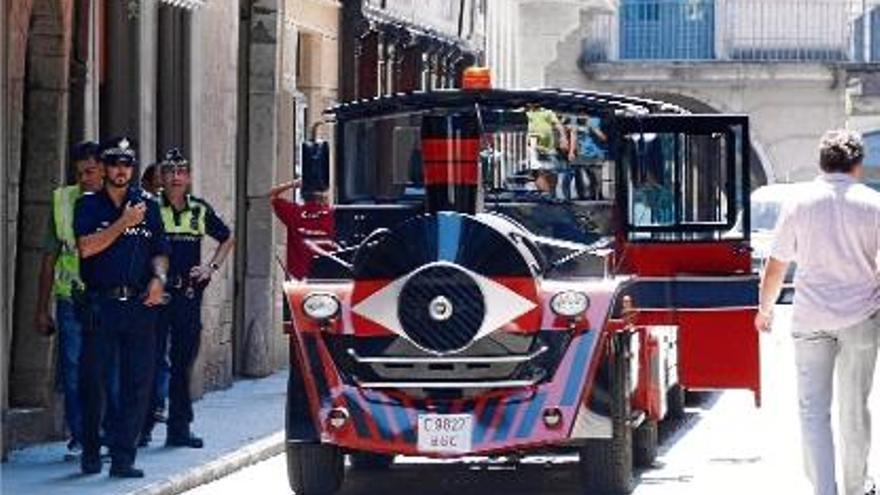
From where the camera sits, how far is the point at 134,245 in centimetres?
1486

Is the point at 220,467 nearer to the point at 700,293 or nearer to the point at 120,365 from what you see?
the point at 120,365

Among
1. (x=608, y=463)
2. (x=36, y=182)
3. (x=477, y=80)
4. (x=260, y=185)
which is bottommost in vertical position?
(x=608, y=463)

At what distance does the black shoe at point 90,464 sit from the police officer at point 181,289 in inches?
66.8

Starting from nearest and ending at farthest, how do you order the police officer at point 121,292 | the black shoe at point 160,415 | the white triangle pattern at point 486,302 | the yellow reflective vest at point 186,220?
1. the white triangle pattern at point 486,302
2. the police officer at point 121,292
3. the yellow reflective vest at point 186,220
4. the black shoe at point 160,415

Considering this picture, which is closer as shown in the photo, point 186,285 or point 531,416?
point 531,416

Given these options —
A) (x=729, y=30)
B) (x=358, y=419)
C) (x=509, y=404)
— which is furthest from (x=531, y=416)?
(x=729, y=30)

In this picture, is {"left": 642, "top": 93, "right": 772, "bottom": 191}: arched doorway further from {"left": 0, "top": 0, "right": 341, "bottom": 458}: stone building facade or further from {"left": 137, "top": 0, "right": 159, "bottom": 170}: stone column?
{"left": 137, "top": 0, "right": 159, "bottom": 170}: stone column

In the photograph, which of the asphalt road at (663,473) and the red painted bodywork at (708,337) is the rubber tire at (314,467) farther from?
the red painted bodywork at (708,337)

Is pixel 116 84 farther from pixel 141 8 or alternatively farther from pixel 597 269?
pixel 597 269

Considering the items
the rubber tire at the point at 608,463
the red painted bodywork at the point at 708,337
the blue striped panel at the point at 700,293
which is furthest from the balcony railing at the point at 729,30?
the rubber tire at the point at 608,463

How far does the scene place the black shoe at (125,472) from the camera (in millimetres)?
14867

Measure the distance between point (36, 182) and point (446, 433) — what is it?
4.40 meters

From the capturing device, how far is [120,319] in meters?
14.8

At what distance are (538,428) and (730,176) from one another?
3.38m
